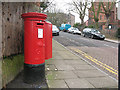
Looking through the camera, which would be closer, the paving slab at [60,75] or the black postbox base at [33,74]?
the black postbox base at [33,74]

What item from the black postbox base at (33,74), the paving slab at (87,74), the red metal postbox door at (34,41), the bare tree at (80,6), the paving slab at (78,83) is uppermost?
the bare tree at (80,6)

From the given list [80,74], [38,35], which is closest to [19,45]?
[38,35]

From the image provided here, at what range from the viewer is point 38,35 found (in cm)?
357

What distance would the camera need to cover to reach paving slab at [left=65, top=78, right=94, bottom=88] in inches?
141

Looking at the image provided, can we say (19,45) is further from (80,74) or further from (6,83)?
(80,74)

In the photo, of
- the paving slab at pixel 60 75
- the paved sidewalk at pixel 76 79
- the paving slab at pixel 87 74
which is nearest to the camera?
the paved sidewalk at pixel 76 79

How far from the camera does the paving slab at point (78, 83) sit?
3.59 meters

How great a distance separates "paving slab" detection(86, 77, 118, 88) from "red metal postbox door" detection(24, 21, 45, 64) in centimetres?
173

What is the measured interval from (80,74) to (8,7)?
3.12 metres

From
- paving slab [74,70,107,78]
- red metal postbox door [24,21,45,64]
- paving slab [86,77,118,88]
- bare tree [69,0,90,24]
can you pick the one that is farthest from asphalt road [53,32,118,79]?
bare tree [69,0,90,24]

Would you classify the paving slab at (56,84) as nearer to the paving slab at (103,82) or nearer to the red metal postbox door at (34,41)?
the red metal postbox door at (34,41)

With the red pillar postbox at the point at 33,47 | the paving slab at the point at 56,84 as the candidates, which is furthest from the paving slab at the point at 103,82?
the red pillar postbox at the point at 33,47

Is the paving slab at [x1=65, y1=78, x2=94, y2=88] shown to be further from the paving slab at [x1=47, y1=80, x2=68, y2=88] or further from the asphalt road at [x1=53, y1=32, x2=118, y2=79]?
the asphalt road at [x1=53, y1=32, x2=118, y2=79]

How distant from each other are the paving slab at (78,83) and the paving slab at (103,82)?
18 cm
